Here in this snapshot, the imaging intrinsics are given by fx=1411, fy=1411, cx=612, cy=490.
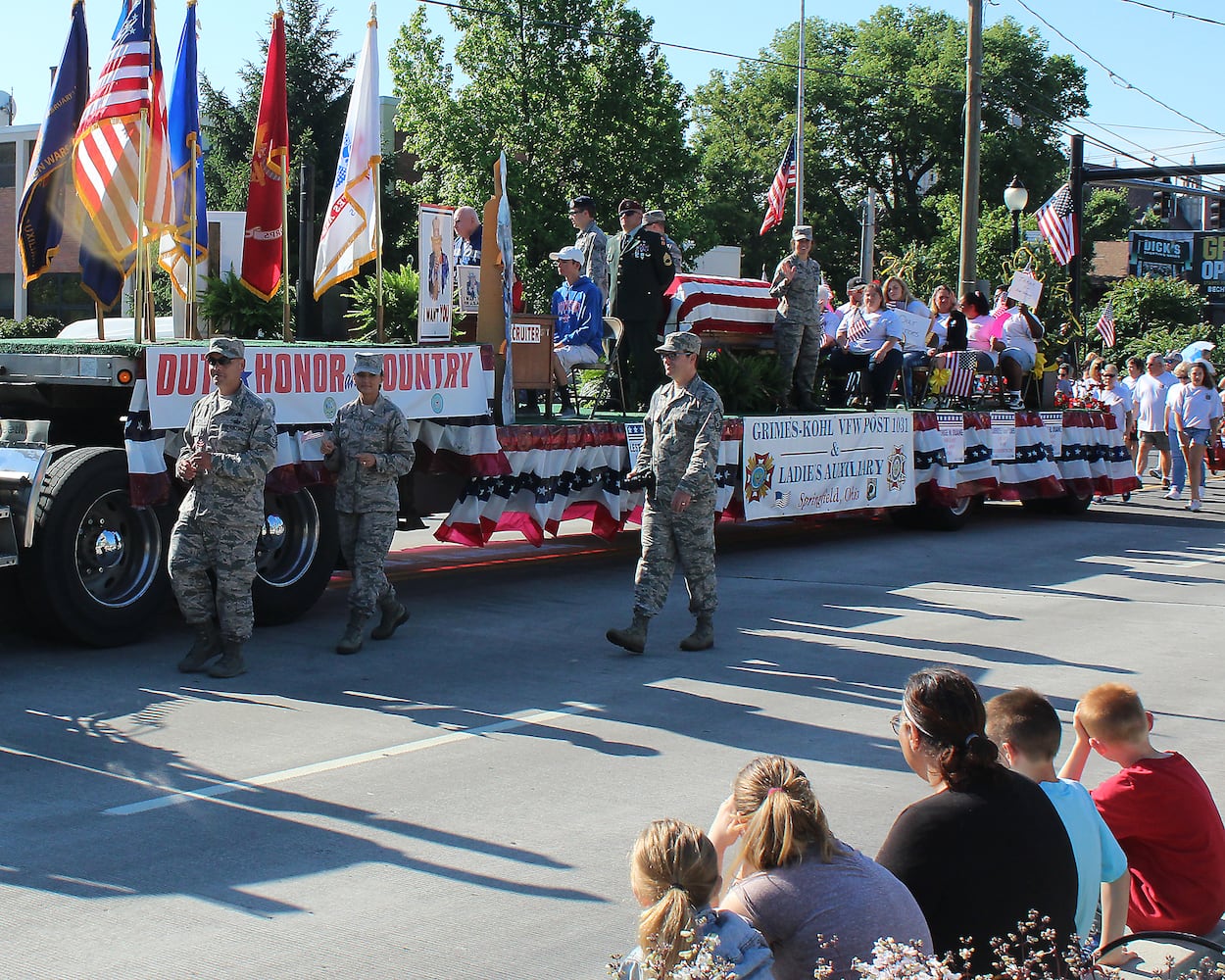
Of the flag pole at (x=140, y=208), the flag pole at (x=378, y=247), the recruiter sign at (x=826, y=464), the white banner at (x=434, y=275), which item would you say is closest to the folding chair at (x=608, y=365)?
the recruiter sign at (x=826, y=464)

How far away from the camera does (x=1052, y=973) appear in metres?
3.25

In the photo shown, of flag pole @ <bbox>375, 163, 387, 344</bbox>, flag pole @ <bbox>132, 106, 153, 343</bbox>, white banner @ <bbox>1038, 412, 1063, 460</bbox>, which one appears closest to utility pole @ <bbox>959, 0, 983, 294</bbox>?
white banner @ <bbox>1038, 412, 1063, 460</bbox>

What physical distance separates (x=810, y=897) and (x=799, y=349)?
12.5 m

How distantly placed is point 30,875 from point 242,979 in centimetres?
122

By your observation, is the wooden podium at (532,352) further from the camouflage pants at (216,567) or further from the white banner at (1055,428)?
the white banner at (1055,428)

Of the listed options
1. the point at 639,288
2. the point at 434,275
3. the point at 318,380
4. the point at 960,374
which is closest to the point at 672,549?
the point at 318,380

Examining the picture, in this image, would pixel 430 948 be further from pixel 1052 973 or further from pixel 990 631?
pixel 990 631

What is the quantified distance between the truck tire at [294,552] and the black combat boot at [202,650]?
111cm

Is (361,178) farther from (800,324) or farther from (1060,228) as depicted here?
(1060,228)

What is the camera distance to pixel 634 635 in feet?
29.1

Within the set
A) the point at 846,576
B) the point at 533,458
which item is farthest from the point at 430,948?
the point at 846,576

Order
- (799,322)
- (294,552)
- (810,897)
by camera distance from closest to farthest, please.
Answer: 1. (810,897)
2. (294,552)
3. (799,322)

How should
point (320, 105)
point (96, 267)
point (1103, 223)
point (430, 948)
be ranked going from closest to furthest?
1. point (430, 948)
2. point (96, 267)
3. point (320, 105)
4. point (1103, 223)

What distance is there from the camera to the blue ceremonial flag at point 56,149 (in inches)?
423
